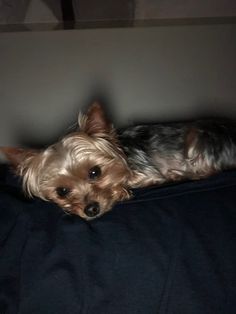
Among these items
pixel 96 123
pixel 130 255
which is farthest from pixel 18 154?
pixel 130 255

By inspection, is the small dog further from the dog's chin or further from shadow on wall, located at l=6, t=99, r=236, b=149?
shadow on wall, located at l=6, t=99, r=236, b=149

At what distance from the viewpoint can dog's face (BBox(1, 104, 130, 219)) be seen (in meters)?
1.71

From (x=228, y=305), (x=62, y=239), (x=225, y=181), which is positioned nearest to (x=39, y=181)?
(x=62, y=239)

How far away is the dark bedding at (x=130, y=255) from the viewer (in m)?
1.35

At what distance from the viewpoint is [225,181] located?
173cm

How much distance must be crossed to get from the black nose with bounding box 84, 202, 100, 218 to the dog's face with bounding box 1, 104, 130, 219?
0.04ft

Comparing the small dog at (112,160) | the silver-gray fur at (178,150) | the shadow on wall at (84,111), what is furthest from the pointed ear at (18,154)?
the shadow on wall at (84,111)

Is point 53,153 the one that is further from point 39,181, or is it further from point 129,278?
point 129,278

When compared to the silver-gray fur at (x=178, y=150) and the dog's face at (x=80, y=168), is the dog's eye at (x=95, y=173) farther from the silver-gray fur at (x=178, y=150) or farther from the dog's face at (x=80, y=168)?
the silver-gray fur at (x=178, y=150)

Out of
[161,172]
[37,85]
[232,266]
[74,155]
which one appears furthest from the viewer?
[37,85]

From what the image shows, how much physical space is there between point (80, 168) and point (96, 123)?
0.69 ft

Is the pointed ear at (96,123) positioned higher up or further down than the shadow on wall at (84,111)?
higher up

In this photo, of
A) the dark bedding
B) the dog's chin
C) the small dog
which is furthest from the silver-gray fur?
the dog's chin

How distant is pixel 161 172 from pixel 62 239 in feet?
2.09
